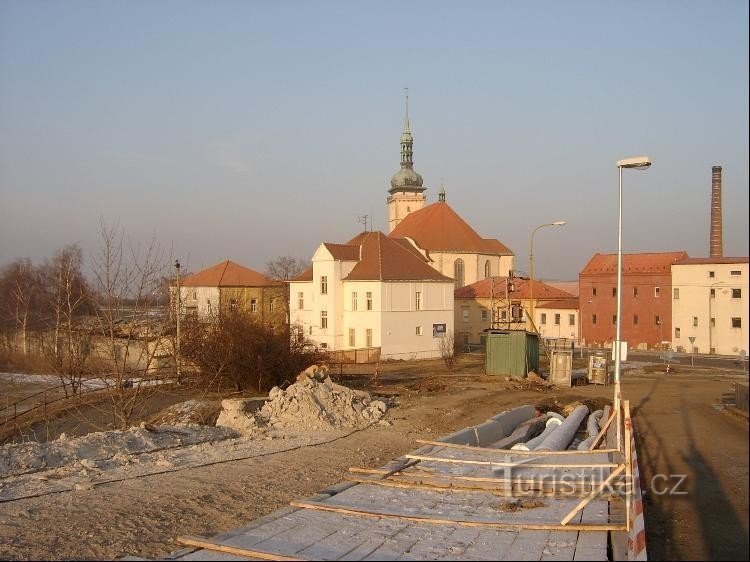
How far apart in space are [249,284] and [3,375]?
24417 mm

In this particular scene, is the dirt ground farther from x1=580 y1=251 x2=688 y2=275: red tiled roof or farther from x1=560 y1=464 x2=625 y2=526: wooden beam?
x1=580 y1=251 x2=688 y2=275: red tiled roof

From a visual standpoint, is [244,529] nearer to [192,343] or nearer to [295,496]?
[295,496]

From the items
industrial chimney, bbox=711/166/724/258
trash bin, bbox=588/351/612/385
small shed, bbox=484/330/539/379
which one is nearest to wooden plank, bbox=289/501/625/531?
industrial chimney, bbox=711/166/724/258

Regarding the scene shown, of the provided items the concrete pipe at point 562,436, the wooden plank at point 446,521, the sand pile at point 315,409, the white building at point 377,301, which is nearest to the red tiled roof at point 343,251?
the white building at point 377,301

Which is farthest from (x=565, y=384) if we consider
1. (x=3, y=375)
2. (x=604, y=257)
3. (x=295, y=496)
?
(x=3, y=375)

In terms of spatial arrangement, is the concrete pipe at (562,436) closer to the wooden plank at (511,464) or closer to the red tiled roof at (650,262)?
the wooden plank at (511,464)

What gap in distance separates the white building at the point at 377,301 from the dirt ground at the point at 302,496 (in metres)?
26.9

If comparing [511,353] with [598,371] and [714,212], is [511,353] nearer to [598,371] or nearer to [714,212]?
[598,371]

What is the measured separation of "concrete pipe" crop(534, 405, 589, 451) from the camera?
1358 cm

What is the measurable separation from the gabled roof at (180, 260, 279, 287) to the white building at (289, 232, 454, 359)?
1516 centimetres

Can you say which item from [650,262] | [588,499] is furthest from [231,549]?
[650,262]

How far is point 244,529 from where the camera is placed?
7.28 m

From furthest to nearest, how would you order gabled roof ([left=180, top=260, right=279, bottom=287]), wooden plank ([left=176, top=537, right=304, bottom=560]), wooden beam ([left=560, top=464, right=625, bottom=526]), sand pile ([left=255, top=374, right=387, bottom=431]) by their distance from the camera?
gabled roof ([left=180, top=260, right=279, bottom=287]) < sand pile ([left=255, top=374, right=387, bottom=431]) < wooden beam ([left=560, top=464, right=625, bottom=526]) < wooden plank ([left=176, top=537, right=304, bottom=560])

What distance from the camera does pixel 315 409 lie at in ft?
59.3
